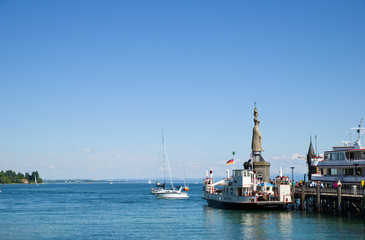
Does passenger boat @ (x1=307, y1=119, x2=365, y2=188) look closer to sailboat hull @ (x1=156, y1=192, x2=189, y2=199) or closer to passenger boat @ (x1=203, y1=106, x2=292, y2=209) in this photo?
passenger boat @ (x1=203, y1=106, x2=292, y2=209)

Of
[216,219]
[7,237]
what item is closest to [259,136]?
[216,219]

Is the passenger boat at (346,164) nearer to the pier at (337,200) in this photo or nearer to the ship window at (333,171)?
the ship window at (333,171)

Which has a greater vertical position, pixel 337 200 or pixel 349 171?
pixel 349 171

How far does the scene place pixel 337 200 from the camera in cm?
7256

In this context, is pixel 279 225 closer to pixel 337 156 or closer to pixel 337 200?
pixel 337 200

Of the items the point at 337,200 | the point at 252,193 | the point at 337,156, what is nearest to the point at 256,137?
the point at 252,193

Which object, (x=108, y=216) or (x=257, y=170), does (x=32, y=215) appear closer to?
(x=108, y=216)

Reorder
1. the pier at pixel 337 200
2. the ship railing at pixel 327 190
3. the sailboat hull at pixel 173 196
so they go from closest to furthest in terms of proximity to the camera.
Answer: the pier at pixel 337 200 < the ship railing at pixel 327 190 < the sailboat hull at pixel 173 196

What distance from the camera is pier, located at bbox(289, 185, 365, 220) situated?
67.6m

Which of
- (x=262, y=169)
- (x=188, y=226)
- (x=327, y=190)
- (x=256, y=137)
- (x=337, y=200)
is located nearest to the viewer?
(x=188, y=226)

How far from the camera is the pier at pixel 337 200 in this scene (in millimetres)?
67562

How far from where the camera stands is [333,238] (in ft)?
171

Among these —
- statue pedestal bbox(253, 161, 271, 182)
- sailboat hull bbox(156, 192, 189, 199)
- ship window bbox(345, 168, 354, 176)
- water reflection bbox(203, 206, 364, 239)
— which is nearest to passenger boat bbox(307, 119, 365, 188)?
ship window bbox(345, 168, 354, 176)

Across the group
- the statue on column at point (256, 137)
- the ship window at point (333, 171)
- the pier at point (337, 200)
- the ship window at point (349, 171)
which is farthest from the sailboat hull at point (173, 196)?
the ship window at point (349, 171)
